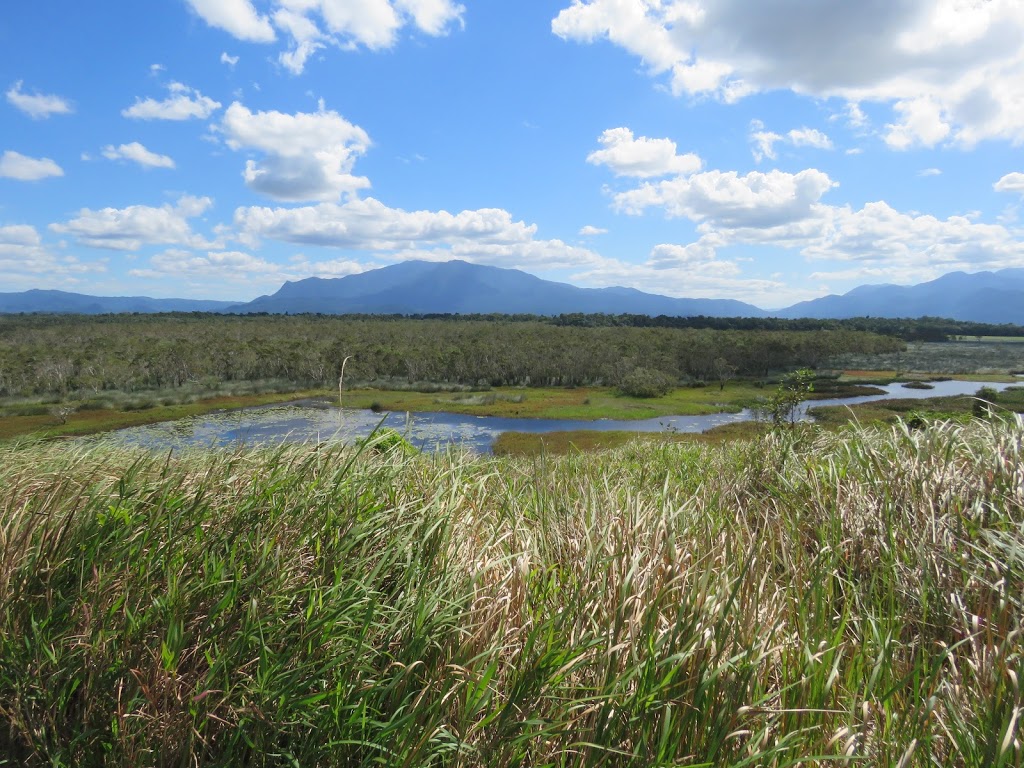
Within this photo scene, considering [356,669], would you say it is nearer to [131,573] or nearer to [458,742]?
[458,742]

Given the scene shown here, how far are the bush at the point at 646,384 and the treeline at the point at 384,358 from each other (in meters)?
3.73

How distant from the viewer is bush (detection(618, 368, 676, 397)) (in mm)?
67769

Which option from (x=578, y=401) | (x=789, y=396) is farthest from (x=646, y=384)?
(x=789, y=396)

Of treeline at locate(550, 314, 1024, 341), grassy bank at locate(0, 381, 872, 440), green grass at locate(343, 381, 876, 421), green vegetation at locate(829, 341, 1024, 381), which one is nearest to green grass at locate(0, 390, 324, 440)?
grassy bank at locate(0, 381, 872, 440)

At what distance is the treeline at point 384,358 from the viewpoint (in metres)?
67.0

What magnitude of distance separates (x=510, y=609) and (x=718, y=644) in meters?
1.00

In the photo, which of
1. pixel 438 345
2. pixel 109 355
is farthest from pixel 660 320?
pixel 109 355

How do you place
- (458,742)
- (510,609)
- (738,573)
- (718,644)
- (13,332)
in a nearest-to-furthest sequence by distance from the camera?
1. (458,742)
2. (718,644)
3. (510,609)
4. (738,573)
5. (13,332)

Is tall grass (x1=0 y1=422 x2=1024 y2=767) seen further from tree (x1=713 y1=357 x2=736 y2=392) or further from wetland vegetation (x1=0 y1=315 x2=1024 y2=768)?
tree (x1=713 y1=357 x2=736 y2=392)

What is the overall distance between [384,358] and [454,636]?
7868cm

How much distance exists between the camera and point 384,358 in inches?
3115

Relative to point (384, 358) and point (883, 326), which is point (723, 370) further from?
point (883, 326)

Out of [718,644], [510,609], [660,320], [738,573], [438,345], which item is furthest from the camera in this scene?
[660,320]

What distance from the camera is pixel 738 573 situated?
3.08m
